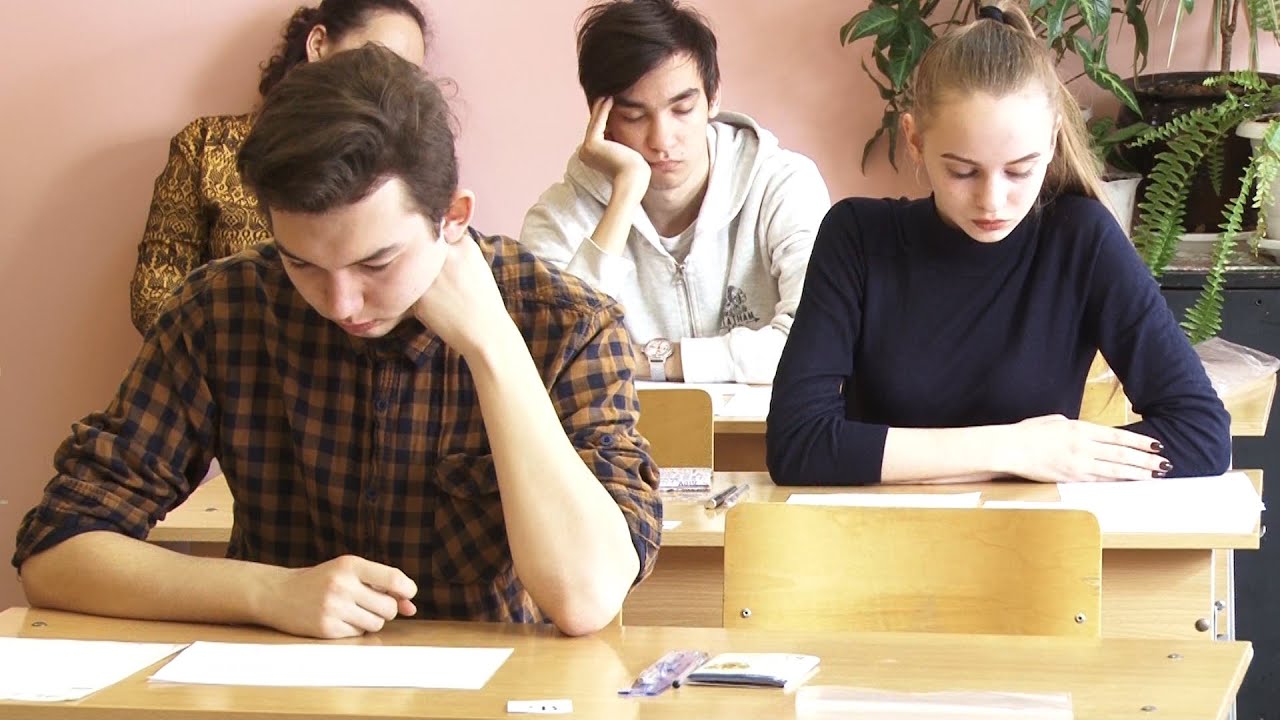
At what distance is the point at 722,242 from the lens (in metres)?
3.20

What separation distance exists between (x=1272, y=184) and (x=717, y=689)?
2460mm

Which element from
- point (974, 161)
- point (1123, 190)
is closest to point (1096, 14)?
point (1123, 190)

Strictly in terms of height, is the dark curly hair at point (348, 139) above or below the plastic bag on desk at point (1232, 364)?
above

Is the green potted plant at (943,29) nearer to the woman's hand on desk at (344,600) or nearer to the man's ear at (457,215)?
the man's ear at (457,215)

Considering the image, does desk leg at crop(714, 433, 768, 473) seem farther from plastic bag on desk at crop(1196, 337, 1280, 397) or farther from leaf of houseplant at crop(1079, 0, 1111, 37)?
leaf of houseplant at crop(1079, 0, 1111, 37)

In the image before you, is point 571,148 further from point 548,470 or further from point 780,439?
point 548,470

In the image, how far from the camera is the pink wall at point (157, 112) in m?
3.98

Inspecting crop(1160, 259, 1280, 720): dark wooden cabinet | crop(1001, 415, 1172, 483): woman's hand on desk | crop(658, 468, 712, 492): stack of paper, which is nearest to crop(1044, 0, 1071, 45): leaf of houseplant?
crop(1160, 259, 1280, 720): dark wooden cabinet

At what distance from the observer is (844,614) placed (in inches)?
67.9

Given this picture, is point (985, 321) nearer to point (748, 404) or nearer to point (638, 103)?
point (748, 404)

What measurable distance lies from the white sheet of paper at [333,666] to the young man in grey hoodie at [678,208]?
5.27ft

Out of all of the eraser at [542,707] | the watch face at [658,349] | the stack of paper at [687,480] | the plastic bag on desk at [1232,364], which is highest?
the watch face at [658,349]

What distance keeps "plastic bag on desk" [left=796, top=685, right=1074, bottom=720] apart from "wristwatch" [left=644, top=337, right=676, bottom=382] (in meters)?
1.78

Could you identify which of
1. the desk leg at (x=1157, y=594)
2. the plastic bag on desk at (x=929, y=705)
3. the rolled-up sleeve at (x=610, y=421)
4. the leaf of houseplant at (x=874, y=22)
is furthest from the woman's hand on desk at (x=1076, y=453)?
the leaf of houseplant at (x=874, y=22)
